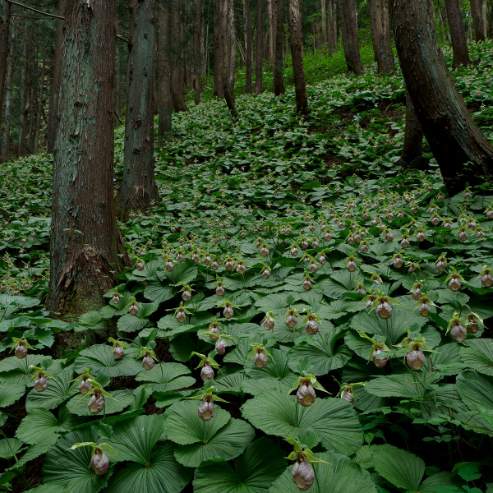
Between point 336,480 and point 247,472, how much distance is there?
399mm

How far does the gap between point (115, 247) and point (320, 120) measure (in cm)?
877

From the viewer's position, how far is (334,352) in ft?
7.98

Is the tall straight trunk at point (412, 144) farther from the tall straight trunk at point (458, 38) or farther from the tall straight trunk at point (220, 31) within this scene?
the tall straight trunk at point (220, 31)

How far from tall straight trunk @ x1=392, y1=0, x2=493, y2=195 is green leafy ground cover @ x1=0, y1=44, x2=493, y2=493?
1.42ft

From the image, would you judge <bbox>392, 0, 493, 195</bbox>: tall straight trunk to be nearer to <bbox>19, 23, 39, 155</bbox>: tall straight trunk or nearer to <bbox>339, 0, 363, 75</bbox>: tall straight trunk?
<bbox>339, 0, 363, 75</bbox>: tall straight trunk

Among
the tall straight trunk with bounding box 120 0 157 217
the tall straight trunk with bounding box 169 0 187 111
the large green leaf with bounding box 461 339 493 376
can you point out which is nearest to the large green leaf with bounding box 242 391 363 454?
the large green leaf with bounding box 461 339 493 376

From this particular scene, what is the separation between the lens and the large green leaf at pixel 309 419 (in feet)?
5.59

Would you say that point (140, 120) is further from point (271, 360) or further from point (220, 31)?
point (220, 31)

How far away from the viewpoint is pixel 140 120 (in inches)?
291

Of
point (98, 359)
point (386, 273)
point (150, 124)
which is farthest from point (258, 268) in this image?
point (150, 124)

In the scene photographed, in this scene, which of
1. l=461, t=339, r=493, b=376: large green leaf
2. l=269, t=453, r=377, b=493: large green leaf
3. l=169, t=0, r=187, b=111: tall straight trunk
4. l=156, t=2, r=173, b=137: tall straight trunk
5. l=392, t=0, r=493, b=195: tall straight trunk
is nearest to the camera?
l=269, t=453, r=377, b=493: large green leaf

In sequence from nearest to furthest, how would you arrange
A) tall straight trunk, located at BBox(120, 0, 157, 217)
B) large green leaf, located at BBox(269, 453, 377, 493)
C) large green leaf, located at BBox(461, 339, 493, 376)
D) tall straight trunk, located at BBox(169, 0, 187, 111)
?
1. large green leaf, located at BBox(269, 453, 377, 493)
2. large green leaf, located at BBox(461, 339, 493, 376)
3. tall straight trunk, located at BBox(120, 0, 157, 217)
4. tall straight trunk, located at BBox(169, 0, 187, 111)

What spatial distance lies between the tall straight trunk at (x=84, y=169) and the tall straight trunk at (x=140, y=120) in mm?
3307

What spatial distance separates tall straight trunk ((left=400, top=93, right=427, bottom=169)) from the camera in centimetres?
738
